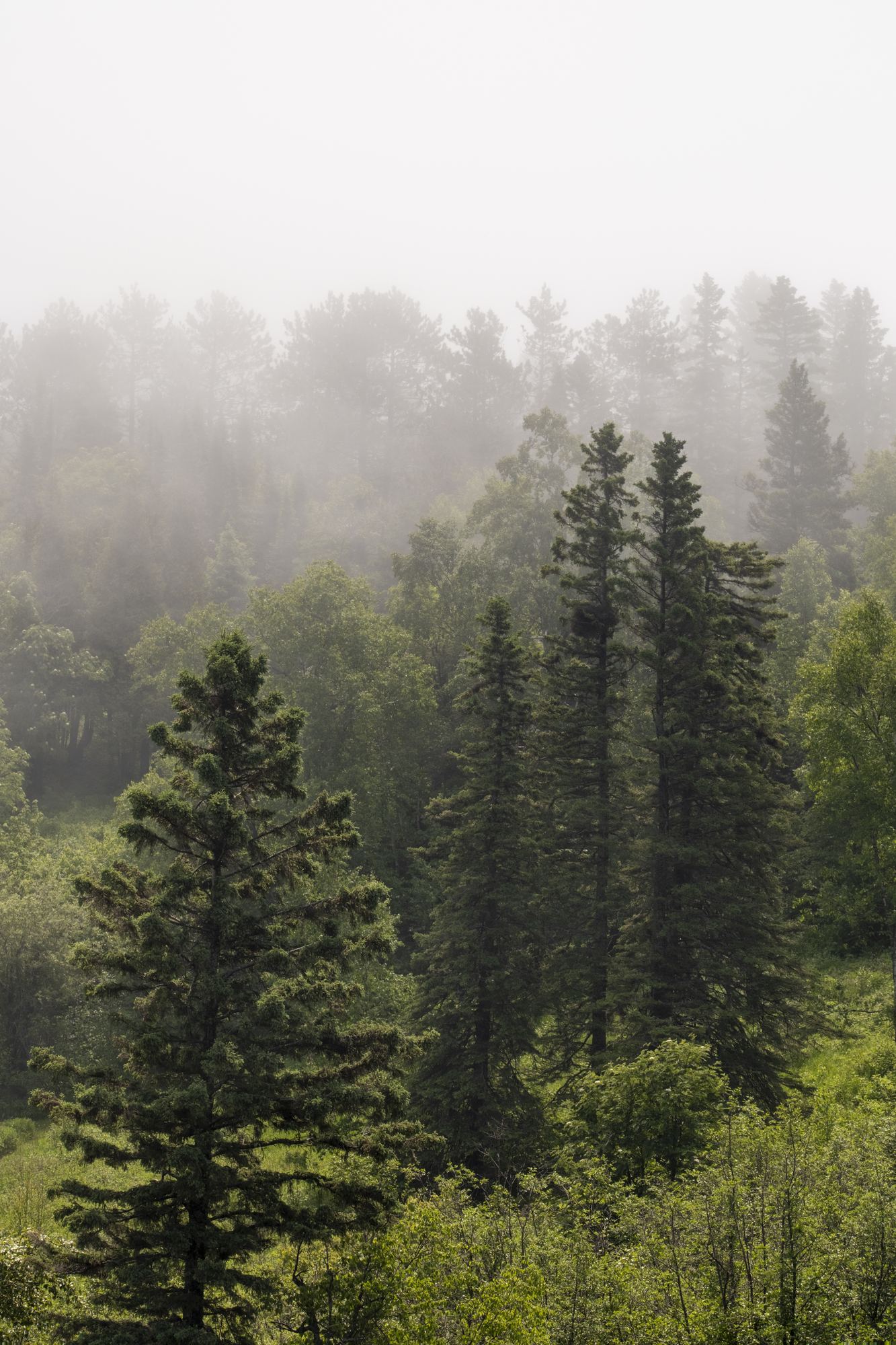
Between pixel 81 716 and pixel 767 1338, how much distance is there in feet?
214

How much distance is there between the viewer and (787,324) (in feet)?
294

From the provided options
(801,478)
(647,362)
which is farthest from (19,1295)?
(647,362)

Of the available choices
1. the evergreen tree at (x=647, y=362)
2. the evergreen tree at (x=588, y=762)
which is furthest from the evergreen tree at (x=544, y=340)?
the evergreen tree at (x=588, y=762)

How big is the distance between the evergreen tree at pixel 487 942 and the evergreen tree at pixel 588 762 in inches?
53.6

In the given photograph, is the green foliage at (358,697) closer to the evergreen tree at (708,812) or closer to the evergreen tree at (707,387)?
the evergreen tree at (708,812)

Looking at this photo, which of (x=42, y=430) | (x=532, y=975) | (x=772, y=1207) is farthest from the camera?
(x=42, y=430)

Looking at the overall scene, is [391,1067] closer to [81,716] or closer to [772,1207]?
[772,1207]

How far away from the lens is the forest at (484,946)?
39.1 feet

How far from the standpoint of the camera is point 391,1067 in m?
14.1

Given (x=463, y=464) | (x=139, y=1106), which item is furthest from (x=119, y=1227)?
(x=463, y=464)

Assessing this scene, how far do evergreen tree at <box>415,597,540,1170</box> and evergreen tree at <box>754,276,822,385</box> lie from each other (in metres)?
79.6

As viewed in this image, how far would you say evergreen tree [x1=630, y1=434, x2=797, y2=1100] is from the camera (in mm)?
22703

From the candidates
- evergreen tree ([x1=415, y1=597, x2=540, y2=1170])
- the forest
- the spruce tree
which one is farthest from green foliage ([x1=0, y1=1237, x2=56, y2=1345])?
evergreen tree ([x1=415, y1=597, x2=540, y2=1170])

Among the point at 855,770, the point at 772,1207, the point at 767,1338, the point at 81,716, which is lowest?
the point at 767,1338
